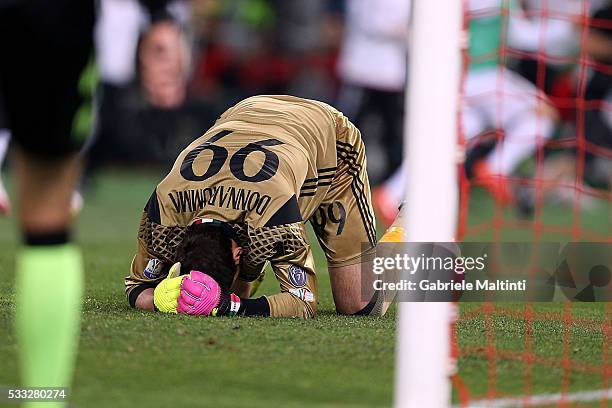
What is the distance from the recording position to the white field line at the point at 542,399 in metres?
3.42

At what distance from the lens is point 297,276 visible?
472 cm

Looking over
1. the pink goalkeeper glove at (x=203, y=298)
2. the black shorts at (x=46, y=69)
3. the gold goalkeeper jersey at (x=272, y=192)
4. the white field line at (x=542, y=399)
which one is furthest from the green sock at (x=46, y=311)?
the gold goalkeeper jersey at (x=272, y=192)

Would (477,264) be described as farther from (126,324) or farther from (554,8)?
(554,8)

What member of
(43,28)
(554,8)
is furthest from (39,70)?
(554,8)

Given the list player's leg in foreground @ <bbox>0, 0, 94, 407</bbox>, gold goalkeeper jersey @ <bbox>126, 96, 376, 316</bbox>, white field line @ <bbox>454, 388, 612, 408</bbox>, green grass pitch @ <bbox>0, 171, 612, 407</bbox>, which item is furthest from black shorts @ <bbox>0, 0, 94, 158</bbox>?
gold goalkeeper jersey @ <bbox>126, 96, 376, 316</bbox>

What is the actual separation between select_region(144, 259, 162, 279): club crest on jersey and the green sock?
1839mm

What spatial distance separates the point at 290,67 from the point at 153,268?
11133 millimetres

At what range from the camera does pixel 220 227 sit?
14.8 feet

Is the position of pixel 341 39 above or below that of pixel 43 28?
above

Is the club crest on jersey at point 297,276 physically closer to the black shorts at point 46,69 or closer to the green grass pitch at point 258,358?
the green grass pitch at point 258,358

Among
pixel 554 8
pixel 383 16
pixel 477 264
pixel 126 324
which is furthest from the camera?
pixel 383 16

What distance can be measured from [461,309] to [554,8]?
17.7 ft

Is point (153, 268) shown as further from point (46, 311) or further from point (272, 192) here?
point (46, 311)

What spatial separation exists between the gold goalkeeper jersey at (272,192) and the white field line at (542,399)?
53.2 inches
